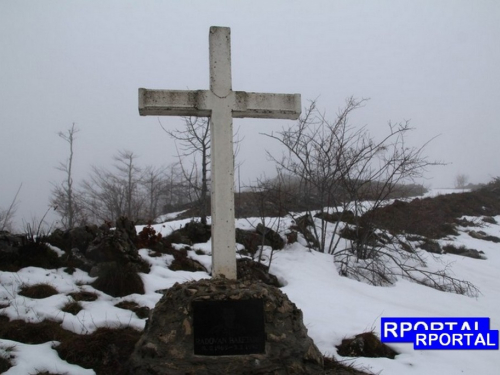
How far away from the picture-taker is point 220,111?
11.3 feet

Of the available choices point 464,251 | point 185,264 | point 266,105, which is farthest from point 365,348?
point 464,251

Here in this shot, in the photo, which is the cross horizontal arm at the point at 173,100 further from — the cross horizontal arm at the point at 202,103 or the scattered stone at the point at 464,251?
the scattered stone at the point at 464,251

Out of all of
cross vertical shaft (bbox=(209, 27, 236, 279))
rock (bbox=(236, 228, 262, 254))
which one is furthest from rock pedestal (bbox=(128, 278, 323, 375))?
rock (bbox=(236, 228, 262, 254))

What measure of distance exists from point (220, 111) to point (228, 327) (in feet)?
6.79

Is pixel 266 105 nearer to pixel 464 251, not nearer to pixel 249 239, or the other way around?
pixel 249 239

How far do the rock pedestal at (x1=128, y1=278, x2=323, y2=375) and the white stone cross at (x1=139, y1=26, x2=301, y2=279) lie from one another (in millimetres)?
501

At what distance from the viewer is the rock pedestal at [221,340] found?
96.6 inches

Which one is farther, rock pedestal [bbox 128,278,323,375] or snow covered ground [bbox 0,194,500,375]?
snow covered ground [bbox 0,194,500,375]

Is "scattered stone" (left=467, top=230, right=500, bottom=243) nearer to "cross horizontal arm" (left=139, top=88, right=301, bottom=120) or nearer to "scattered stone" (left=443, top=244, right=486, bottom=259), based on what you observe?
"scattered stone" (left=443, top=244, right=486, bottom=259)

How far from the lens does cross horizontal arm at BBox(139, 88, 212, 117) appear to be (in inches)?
135

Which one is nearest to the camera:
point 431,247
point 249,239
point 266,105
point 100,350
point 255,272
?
point 100,350

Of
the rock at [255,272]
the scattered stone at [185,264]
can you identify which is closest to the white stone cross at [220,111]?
the rock at [255,272]

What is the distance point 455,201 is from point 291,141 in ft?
40.2

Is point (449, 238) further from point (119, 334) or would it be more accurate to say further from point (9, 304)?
point (9, 304)
